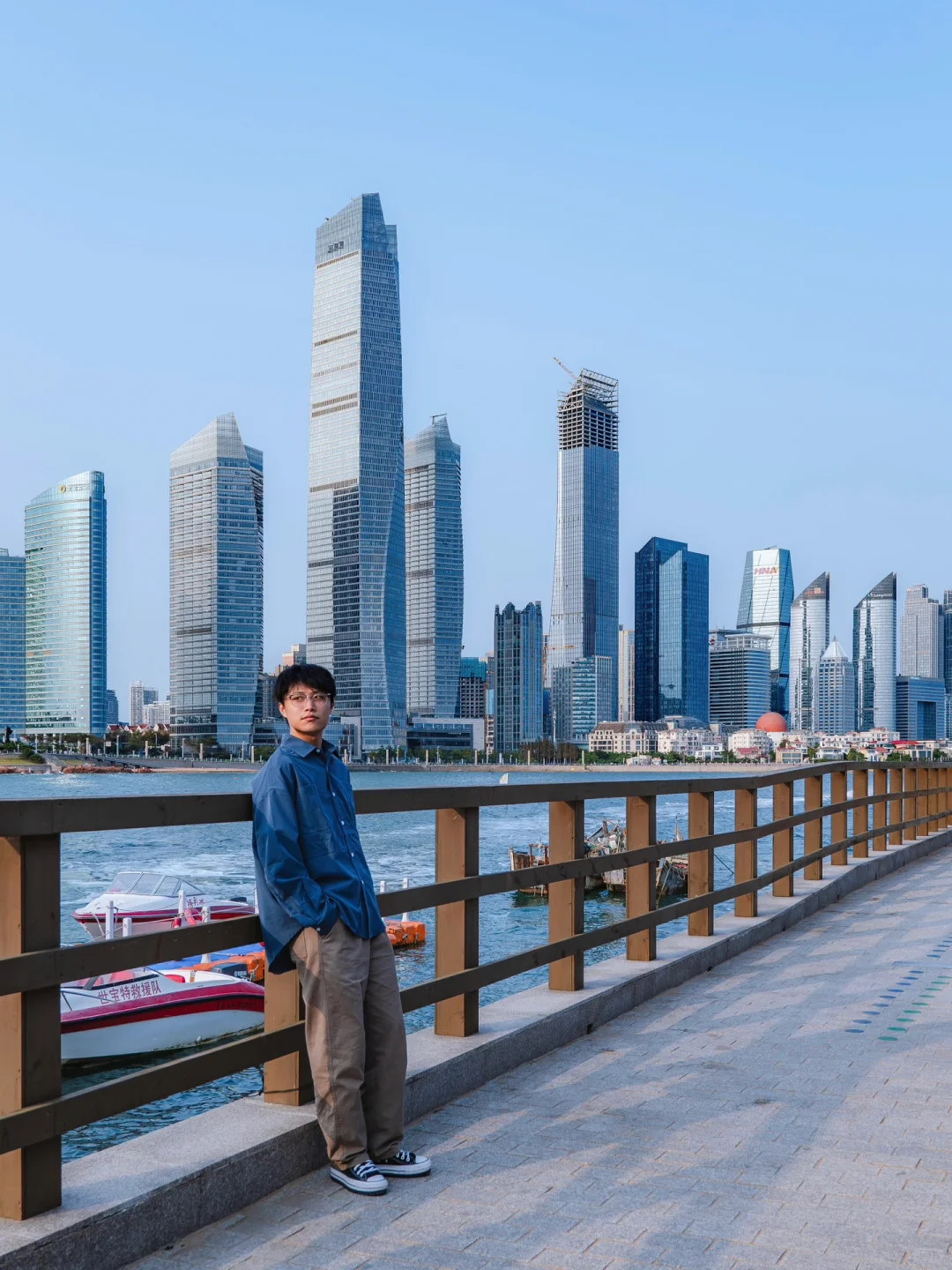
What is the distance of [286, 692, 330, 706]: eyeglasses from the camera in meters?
4.32

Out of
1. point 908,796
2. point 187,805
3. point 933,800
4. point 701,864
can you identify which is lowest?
point 933,800

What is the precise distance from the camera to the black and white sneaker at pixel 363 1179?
4.06m

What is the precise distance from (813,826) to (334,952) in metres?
9.08

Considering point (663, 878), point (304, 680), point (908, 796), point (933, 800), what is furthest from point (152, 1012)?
point (663, 878)

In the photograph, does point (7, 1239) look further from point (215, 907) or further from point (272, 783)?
point (215, 907)

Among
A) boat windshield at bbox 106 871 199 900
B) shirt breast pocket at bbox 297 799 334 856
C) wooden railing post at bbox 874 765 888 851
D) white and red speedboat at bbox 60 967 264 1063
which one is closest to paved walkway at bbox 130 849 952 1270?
shirt breast pocket at bbox 297 799 334 856

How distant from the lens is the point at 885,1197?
4094 mm

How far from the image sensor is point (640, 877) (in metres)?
7.43

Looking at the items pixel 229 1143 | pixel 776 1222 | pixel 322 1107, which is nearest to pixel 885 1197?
pixel 776 1222

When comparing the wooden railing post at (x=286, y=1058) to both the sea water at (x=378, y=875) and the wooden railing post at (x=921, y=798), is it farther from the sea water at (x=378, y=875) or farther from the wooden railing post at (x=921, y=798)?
the wooden railing post at (x=921, y=798)

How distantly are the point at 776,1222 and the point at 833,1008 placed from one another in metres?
3.46

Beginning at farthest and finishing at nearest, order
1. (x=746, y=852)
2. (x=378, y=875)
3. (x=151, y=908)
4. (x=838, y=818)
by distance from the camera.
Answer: (x=378, y=875) → (x=151, y=908) → (x=838, y=818) → (x=746, y=852)

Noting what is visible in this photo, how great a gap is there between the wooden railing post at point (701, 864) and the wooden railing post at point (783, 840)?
1.70 metres

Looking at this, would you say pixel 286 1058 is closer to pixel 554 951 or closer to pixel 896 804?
pixel 554 951
